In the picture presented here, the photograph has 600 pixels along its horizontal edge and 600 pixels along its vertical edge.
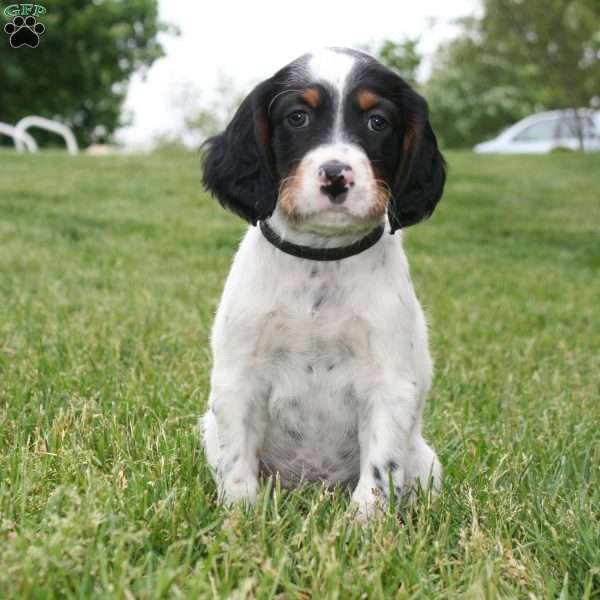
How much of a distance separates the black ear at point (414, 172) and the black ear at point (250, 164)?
471mm

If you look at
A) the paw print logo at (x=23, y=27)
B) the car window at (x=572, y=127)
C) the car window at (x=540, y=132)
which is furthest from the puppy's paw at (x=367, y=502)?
the car window at (x=572, y=127)

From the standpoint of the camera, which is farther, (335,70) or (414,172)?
(414,172)

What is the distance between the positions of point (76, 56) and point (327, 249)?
109 ft

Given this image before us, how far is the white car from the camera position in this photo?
30.4 metres

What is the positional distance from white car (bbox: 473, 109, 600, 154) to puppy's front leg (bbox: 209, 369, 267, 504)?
27971 millimetres

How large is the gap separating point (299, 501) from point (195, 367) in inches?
80.5

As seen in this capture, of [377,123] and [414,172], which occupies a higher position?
[377,123]

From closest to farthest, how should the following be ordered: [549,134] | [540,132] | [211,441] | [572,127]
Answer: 1. [211,441]
2. [572,127]
3. [549,134]
4. [540,132]

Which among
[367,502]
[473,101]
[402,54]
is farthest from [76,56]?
[367,502]

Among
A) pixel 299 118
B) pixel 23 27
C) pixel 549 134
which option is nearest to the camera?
pixel 299 118

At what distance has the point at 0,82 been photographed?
Result: 34688 millimetres

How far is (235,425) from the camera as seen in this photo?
10.8ft

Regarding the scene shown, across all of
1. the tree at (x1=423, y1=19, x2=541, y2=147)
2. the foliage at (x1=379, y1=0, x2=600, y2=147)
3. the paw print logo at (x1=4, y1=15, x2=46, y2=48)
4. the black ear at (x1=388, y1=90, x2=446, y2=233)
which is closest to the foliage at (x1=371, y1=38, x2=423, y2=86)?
the foliage at (x1=379, y1=0, x2=600, y2=147)

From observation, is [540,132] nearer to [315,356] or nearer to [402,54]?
[402,54]
